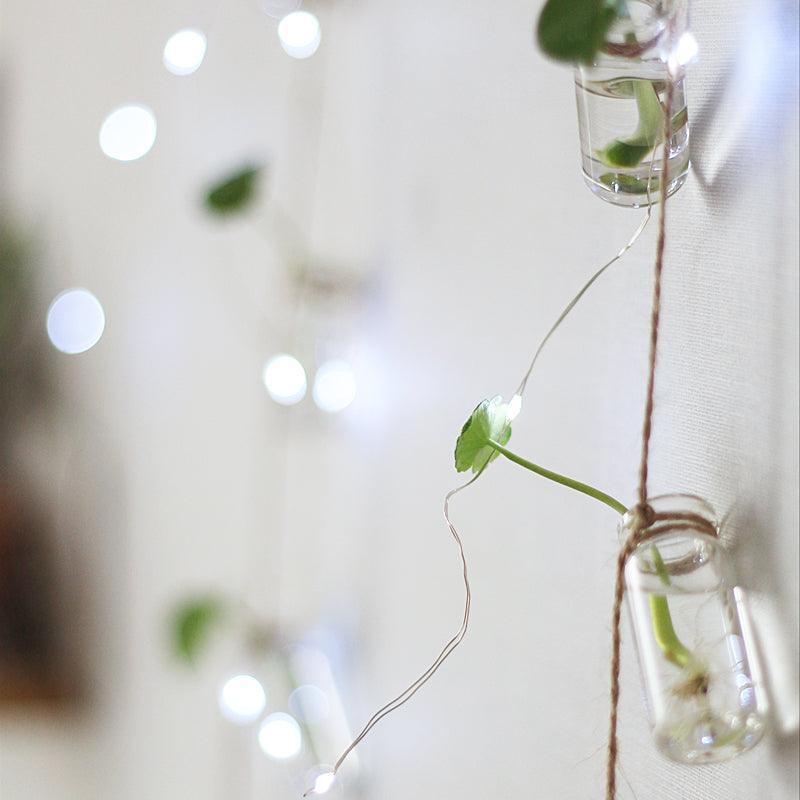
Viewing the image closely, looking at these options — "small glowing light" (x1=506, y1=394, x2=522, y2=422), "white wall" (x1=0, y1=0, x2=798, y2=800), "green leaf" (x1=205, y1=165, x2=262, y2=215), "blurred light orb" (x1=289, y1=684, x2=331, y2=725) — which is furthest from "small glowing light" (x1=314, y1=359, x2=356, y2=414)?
"small glowing light" (x1=506, y1=394, x2=522, y2=422)

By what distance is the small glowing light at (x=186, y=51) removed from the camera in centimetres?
117

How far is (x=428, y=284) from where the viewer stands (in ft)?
2.66

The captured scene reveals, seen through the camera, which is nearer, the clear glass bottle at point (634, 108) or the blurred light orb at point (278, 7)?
the clear glass bottle at point (634, 108)

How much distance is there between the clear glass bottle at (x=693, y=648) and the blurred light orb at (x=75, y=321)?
989 millimetres

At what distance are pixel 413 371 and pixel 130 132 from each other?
0.60 metres

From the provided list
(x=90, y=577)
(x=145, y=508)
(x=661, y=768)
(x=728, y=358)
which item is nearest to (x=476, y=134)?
(x=728, y=358)

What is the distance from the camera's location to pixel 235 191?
3.26ft

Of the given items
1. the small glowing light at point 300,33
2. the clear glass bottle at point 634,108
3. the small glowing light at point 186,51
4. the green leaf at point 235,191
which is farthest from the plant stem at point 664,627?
the small glowing light at point 186,51

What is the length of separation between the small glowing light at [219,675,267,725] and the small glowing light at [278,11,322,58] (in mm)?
687

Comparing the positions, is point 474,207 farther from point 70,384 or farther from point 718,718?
point 70,384

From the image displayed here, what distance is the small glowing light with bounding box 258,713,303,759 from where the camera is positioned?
100cm

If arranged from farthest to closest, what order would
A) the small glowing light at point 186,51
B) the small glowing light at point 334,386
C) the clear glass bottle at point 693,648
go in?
the small glowing light at point 186,51, the small glowing light at point 334,386, the clear glass bottle at point 693,648

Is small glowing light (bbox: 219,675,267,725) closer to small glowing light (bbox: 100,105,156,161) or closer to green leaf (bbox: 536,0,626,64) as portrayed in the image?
small glowing light (bbox: 100,105,156,161)

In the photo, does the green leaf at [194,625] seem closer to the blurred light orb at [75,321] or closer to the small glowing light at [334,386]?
the small glowing light at [334,386]
